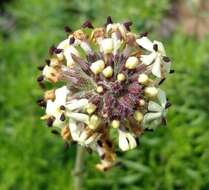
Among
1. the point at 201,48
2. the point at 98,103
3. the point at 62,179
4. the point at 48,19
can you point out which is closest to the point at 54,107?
the point at 98,103

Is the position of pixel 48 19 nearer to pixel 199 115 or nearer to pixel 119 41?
pixel 199 115

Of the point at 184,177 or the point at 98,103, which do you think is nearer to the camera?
the point at 98,103

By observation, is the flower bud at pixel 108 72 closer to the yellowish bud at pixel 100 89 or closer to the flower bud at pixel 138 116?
the yellowish bud at pixel 100 89

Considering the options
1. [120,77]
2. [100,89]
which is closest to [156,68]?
[120,77]

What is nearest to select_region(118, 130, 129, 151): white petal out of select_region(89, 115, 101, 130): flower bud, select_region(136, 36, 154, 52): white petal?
select_region(89, 115, 101, 130): flower bud

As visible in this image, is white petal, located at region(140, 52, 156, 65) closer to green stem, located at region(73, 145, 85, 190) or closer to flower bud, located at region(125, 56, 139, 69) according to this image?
flower bud, located at region(125, 56, 139, 69)

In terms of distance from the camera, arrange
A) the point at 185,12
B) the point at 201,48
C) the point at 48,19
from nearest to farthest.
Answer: the point at 201,48 < the point at 48,19 < the point at 185,12

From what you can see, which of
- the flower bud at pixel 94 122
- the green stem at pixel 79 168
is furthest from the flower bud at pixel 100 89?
the green stem at pixel 79 168
